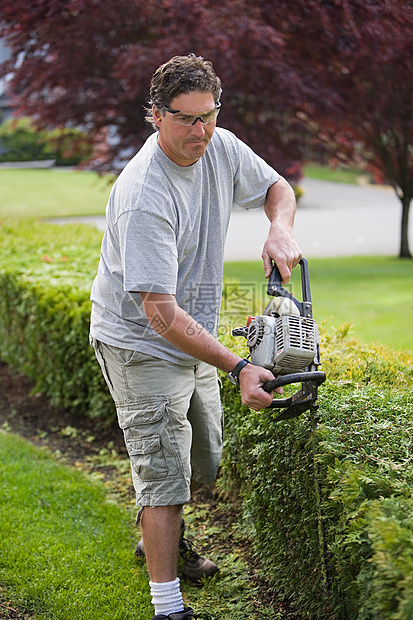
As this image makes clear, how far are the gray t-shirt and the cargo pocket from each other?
0.19m

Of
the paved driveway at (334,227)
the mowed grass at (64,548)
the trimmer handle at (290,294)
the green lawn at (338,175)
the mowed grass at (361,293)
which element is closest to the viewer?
the trimmer handle at (290,294)

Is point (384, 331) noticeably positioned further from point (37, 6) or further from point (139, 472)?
point (37, 6)

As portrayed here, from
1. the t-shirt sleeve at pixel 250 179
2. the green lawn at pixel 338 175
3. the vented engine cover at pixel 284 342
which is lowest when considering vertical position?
the vented engine cover at pixel 284 342

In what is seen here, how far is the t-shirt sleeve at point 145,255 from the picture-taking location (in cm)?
224

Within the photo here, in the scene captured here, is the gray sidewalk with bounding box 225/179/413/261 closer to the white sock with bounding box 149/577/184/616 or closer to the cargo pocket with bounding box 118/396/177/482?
the cargo pocket with bounding box 118/396/177/482

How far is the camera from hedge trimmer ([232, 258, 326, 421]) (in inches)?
88.3

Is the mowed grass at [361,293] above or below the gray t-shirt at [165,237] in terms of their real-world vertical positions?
below

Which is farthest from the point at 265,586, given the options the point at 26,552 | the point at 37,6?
the point at 37,6

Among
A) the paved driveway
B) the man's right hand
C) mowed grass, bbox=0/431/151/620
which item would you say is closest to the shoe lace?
mowed grass, bbox=0/431/151/620

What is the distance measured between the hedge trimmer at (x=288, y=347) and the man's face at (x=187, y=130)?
591 mm

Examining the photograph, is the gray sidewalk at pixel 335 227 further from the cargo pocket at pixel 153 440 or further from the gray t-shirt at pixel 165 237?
the cargo pocket at pixel 153 440

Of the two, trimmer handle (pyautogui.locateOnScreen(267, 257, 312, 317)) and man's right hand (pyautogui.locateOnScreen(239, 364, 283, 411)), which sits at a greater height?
trimmer handle (pyautogui.locateOnScreen(267, 257, 312, 317))

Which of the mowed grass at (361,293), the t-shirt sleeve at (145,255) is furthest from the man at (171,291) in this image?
the mowed grass at (361,293)

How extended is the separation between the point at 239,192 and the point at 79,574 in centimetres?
181
